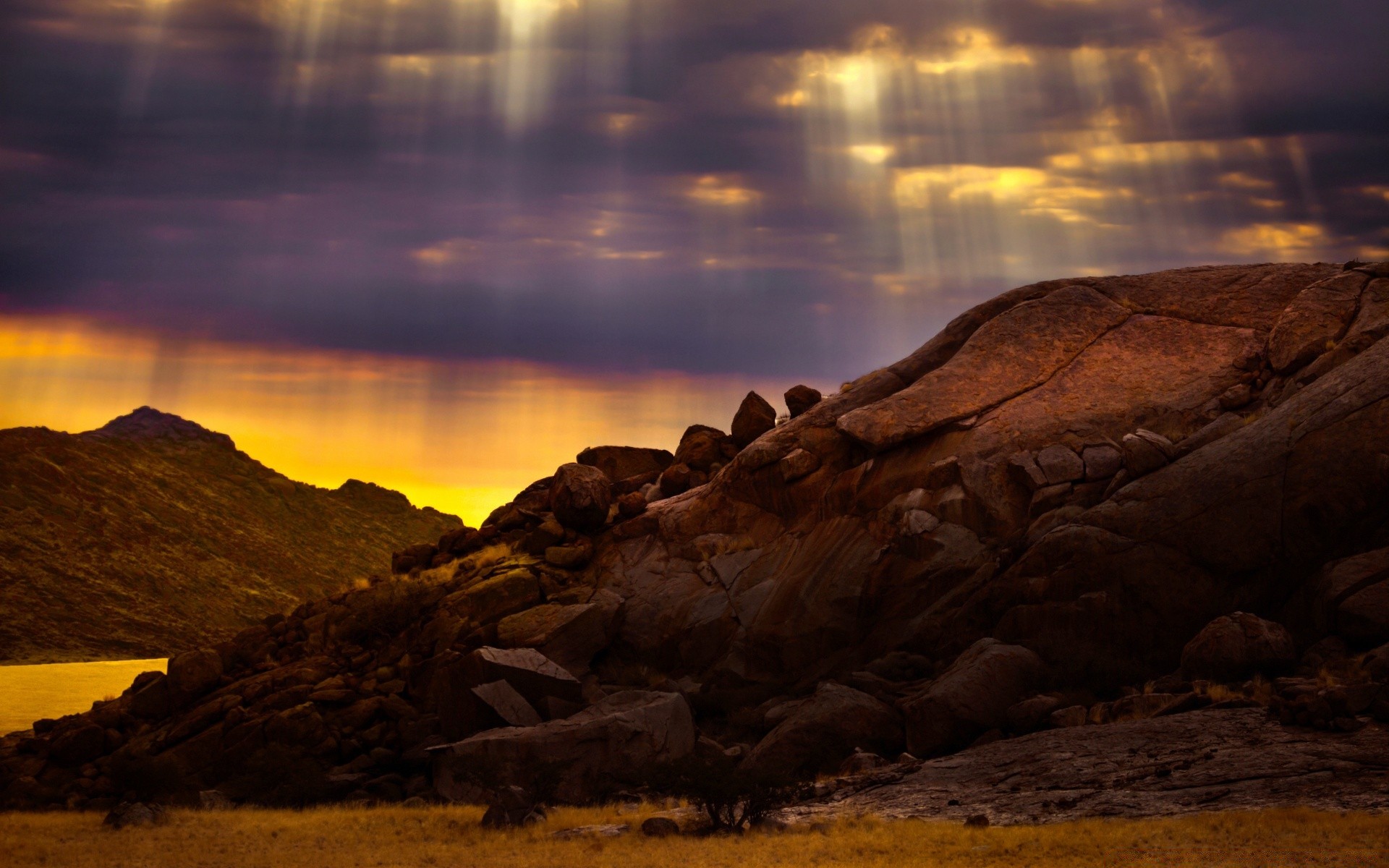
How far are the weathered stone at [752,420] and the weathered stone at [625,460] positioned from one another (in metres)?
4.98

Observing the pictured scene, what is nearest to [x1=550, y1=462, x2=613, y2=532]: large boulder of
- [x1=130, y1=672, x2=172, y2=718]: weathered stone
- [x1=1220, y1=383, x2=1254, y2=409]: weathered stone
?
[x1=130, y1=672, x2=172, y2=718]: weathered stone

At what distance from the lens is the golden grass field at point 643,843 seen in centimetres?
2028

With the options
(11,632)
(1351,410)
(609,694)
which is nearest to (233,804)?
(609,694)

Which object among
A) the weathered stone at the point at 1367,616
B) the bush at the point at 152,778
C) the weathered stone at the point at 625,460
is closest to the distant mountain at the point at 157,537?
the weathered stone at the point at 625,460

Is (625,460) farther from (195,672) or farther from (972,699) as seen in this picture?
(972,699)

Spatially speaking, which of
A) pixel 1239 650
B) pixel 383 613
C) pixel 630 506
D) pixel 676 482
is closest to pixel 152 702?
pixel 383 613

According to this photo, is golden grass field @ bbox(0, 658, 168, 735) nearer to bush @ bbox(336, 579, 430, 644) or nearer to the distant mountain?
the distant mountain

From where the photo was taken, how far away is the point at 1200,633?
3030 cm

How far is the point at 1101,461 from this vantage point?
125 feet

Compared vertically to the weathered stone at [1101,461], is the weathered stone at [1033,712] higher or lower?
lower

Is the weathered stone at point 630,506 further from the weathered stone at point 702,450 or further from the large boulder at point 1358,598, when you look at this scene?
the large boulder at point 1358,598

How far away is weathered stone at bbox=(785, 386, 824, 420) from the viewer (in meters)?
→ 49.1

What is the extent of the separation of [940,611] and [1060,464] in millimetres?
5903

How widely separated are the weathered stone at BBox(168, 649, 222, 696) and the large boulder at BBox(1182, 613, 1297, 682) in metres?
30.2
